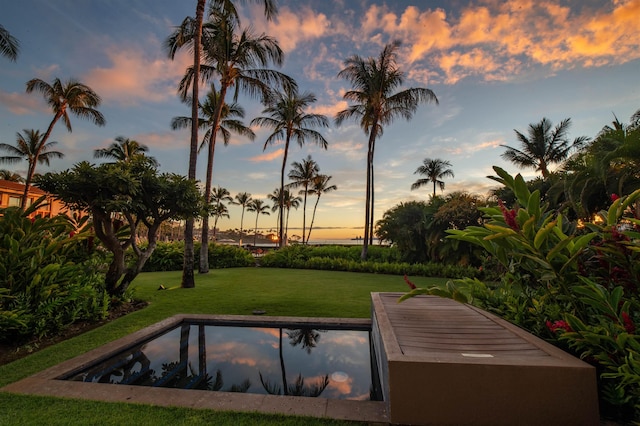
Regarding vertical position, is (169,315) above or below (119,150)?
below

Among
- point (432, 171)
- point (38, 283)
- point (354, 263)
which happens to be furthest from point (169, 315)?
point (432, 171)

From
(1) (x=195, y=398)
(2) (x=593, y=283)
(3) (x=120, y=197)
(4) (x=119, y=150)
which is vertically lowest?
(1) (x=195, y=398)

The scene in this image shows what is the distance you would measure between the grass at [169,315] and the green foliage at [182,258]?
4.81 metres

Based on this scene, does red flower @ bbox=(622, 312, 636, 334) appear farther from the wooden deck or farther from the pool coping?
the pool coping

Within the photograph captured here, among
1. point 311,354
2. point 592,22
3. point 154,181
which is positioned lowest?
point 311,354

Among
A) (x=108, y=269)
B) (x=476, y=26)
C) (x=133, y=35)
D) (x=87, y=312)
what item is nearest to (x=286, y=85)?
(x=133, y=35)

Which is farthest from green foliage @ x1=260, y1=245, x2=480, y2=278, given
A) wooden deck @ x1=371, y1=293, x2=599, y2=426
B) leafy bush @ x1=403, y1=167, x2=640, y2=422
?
wooden deck @ x1=371, y1=293, x2=599, y2=426

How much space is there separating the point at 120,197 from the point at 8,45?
39.5 feet

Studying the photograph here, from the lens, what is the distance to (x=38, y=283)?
12.9 feet

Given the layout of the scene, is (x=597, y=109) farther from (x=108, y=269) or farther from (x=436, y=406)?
(x=108, y=269)

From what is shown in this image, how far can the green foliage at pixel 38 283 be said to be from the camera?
371cm

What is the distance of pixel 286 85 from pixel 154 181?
8392mm

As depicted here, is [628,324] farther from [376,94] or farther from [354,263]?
[376,94]

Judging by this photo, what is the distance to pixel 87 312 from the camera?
4.73 m
